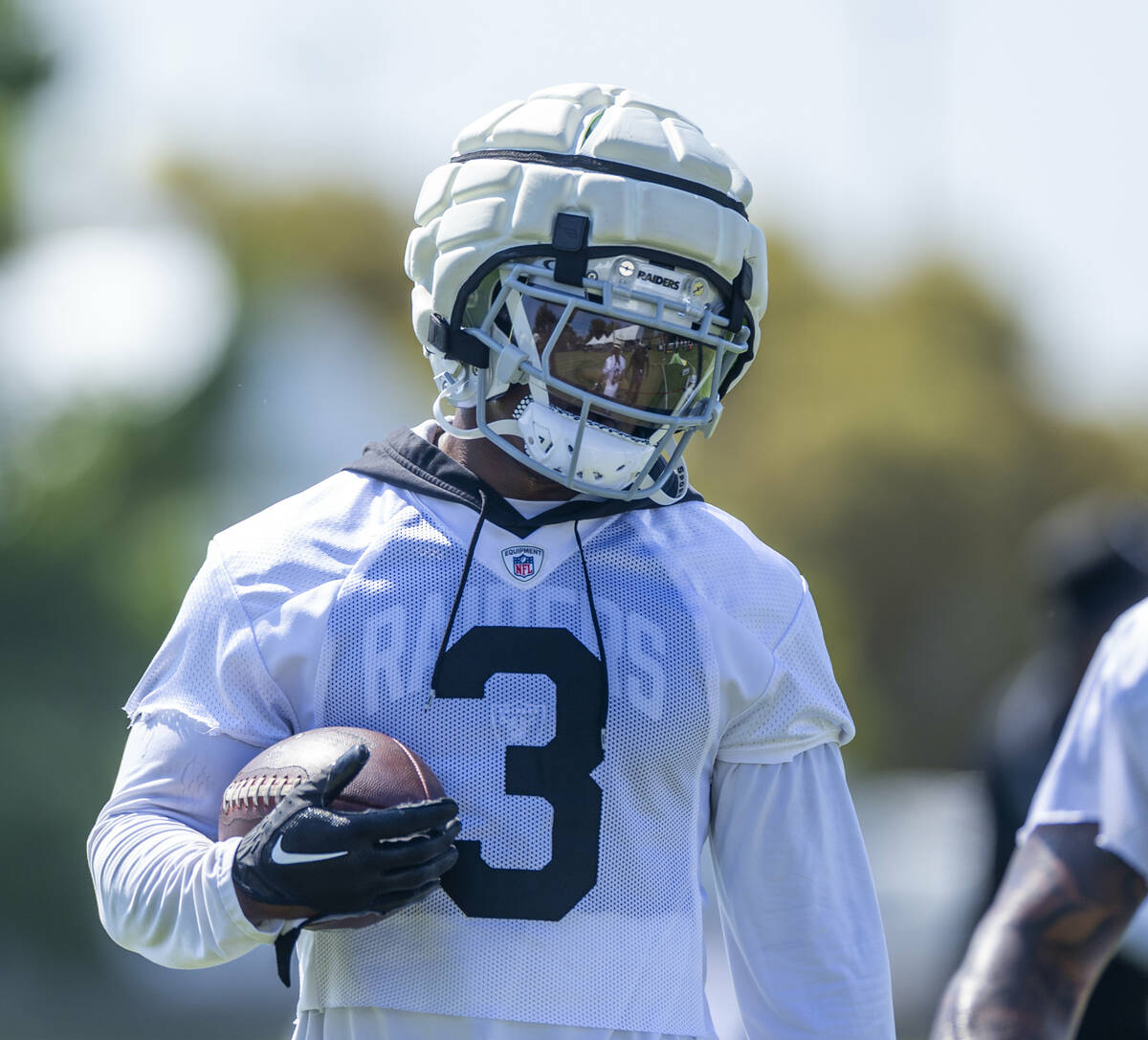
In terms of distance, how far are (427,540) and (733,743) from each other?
23.4 inches

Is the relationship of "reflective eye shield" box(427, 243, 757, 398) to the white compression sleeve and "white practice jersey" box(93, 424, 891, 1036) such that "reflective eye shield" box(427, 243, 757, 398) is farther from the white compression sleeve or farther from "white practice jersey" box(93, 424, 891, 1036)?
the white compression sleeve

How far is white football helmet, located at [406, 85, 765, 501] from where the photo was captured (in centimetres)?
287

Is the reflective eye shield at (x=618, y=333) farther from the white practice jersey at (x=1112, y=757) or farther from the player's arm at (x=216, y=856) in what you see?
the white practice jersey at (x=1112, y=757)

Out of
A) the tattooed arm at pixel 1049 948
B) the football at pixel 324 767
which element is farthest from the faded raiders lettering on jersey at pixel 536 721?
the tattooed arm at pixel 1049 948

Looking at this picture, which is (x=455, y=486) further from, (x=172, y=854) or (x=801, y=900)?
(x=801, y=900)

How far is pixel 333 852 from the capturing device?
2.42 meters

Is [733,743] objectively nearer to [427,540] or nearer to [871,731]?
[427,540]

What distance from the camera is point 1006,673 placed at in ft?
86.0

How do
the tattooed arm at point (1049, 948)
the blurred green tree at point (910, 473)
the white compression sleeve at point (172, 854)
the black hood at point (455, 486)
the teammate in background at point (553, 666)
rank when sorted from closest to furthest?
the white compression sleeve at point (172, 854) → the teammate in background at point (553, 666) → the black hood at point (455, 486) → the tattooed arm at point (1049, 948) → the blurred green tree at point (910, 473)

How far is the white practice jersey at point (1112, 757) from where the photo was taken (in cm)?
340

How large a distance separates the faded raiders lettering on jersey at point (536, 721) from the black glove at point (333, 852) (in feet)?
0.80

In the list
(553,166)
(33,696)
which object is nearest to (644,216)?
(553,166)

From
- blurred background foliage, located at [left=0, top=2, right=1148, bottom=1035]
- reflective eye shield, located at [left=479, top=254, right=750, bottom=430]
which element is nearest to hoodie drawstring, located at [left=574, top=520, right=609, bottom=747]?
reflective eye shield, located at [left=479, top=254, right=750, bottom=430]

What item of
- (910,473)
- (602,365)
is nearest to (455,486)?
(602,365)
